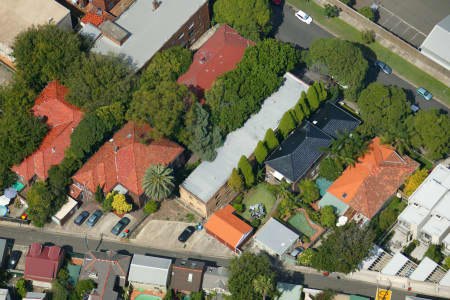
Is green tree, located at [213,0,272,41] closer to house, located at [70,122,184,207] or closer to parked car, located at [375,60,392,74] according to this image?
parked car, located at [375,60,392,74]

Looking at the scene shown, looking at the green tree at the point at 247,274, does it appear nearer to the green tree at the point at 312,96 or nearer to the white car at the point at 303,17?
the green tree at the point at 312,96

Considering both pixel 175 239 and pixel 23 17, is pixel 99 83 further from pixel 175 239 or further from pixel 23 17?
pixel 175 239

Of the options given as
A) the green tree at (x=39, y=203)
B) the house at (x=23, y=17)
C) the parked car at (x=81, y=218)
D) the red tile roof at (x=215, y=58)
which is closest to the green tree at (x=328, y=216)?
the red tile roof at (x=215, y=58)

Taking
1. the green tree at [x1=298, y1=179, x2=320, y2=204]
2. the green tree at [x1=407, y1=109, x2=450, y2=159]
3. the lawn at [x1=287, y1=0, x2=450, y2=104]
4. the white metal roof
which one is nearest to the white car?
the lawn at [x1=287, y1=0, x2=450, y2=104]

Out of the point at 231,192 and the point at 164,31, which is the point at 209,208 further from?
the point at 164,31

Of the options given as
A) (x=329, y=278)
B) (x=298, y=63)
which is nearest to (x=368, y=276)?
(x=329, y=278)

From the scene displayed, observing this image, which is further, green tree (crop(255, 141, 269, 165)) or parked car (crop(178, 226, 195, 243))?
green tree (crop(255, 141, 269, 165))
